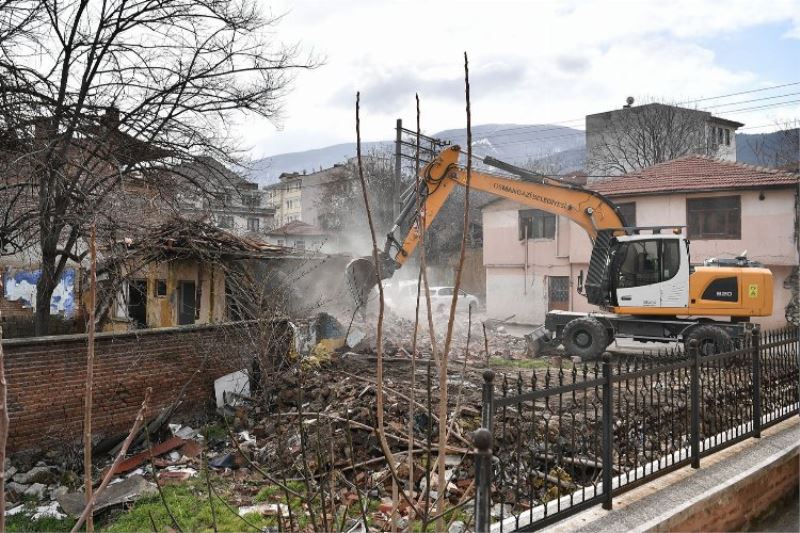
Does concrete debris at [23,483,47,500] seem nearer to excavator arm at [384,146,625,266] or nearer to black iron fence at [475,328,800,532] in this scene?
black iron fence at [475,328,800,532]

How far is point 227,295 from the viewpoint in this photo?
1470 centimetres

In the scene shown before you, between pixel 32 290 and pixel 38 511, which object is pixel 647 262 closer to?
pixel 38 511

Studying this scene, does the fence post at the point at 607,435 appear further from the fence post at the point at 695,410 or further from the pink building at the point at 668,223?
the pink building at the point at 668,223

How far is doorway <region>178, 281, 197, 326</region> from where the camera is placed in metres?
16.2

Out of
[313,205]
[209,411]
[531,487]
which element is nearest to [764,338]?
[531,487]

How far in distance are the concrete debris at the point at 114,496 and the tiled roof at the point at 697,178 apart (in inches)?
790

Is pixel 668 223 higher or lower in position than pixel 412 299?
higher

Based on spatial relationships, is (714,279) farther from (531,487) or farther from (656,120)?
(656,120)

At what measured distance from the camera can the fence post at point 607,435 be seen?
4711 mm

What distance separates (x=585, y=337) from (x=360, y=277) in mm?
5832

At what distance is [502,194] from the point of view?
15.5 m

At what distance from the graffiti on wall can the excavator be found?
14.6m

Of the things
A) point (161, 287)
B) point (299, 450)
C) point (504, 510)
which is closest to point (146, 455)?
point (299, 450)

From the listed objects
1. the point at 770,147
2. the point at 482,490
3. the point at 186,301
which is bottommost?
the point at 482,490
